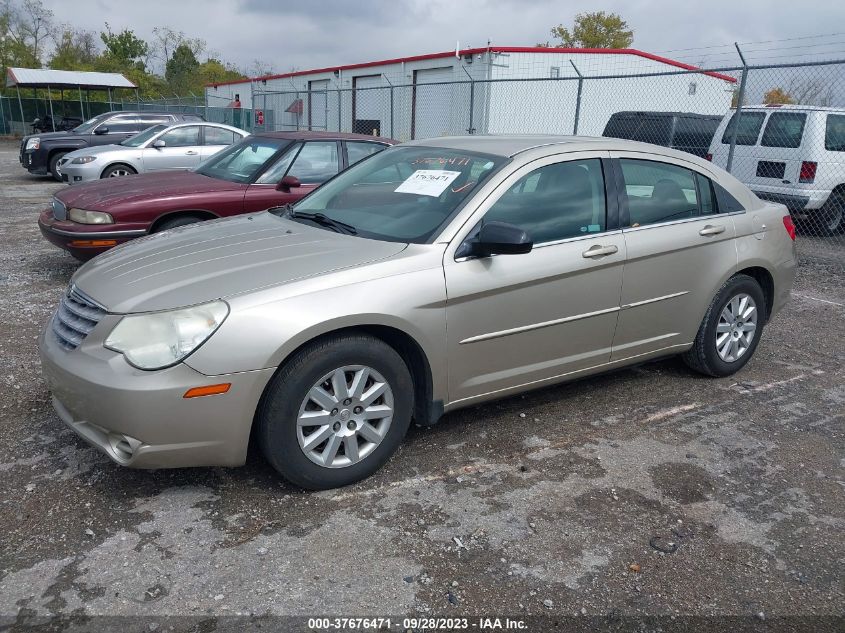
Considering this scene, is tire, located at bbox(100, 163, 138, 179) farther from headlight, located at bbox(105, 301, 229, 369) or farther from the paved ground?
headlight, located at bbox(105, 301, 229, 369)

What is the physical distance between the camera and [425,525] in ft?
10.3

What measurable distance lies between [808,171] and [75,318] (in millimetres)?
10133

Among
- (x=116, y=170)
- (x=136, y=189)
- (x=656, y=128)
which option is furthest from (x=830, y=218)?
(x=116, y=170)

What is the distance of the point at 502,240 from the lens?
11.3ft

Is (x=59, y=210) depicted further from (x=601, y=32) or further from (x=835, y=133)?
(x=601, y=32)

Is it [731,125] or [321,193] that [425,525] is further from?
[731,125]

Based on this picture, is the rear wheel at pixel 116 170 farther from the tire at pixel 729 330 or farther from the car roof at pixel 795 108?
the tire at pixel 729 330

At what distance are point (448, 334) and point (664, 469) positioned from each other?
4.35ft

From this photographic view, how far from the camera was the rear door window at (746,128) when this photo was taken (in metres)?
→ 11.1

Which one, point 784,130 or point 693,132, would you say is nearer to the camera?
point 784,130

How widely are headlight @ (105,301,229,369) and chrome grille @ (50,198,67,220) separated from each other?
14.3 ft

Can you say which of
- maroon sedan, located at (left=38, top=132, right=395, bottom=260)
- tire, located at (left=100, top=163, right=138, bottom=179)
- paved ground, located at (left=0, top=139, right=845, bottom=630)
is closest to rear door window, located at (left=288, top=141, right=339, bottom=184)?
maroon sedan, located at (left=38, top=132, right=395, bottom=260)

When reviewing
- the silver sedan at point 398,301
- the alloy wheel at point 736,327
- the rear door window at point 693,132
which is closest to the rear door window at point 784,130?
the rear door window at point 693,132

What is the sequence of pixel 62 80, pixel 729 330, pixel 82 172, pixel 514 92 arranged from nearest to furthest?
pixel 729 330, pixel 82 172, pixel 514 92, pixel 62 80
